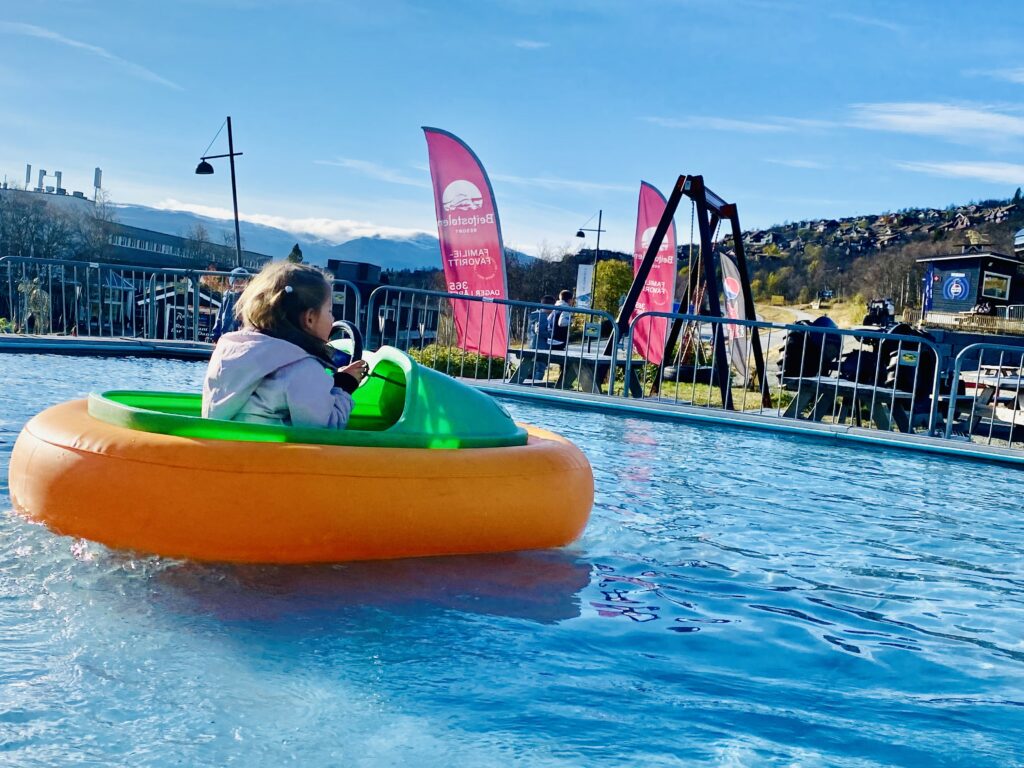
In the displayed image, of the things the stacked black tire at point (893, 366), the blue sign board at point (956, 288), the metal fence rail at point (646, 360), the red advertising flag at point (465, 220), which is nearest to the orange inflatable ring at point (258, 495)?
the metal fence rail at point (646, 360)

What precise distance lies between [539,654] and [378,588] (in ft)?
2.36

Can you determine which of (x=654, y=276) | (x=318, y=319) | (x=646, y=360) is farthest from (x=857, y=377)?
(x=318, y=319)

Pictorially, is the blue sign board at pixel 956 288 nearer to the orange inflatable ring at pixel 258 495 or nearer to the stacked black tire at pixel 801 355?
the stacked black tire at pixel 801 355

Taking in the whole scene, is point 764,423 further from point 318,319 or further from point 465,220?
point 318,319

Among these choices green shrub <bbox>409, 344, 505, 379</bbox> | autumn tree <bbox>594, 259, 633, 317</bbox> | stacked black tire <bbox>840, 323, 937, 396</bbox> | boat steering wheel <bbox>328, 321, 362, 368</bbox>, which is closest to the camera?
boat steering wheel <bbox>328, 321, 362, 368</bbox>

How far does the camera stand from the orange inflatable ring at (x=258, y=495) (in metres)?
3.06

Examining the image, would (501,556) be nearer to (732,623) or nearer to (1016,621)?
(732,623)

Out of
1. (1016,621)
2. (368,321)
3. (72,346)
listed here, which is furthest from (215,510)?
(72,346)

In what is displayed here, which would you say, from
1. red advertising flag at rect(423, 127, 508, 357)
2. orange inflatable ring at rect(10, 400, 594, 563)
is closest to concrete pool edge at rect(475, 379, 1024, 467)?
red advertising flag at rect(423, 127, 508, 357)

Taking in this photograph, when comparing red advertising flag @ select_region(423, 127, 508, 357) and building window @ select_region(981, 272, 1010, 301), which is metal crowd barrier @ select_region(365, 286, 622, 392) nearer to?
red advertising flag @ select_region(423, 127, 508, 357)

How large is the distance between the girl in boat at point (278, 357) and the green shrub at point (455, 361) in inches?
307

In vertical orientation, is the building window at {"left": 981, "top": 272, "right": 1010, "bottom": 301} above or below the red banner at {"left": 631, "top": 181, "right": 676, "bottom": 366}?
above

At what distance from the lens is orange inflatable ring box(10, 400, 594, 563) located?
3.06m

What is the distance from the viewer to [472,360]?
14406mm
